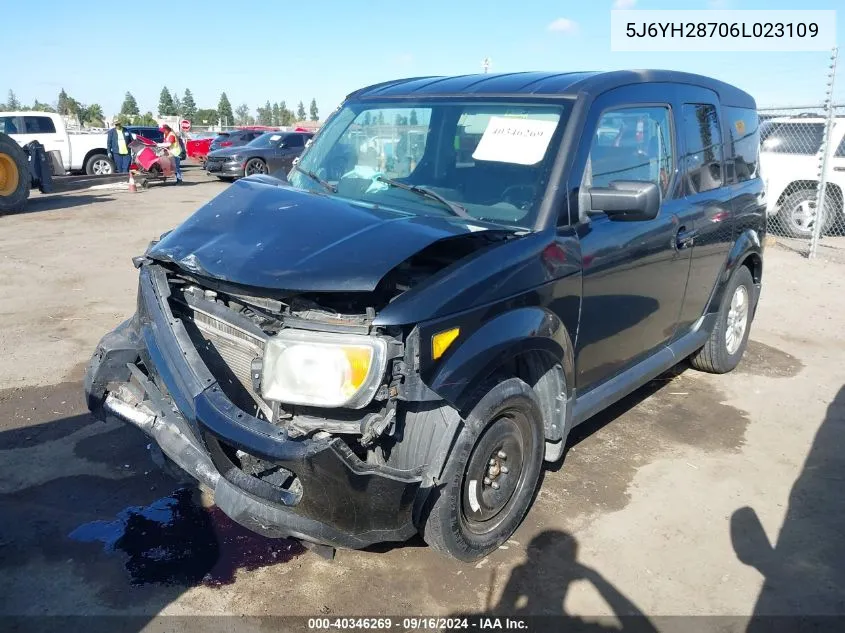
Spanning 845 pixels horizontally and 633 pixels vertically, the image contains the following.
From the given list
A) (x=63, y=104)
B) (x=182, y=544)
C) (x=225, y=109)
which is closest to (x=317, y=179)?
(x=182, y=544)

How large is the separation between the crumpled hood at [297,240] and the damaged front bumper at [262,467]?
37cm

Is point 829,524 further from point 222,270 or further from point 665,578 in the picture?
point 222,270

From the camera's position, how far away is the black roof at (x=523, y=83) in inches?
140

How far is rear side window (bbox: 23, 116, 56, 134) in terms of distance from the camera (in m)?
18.8

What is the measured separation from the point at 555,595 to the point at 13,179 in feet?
45.4

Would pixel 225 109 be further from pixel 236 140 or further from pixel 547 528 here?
pixel 547 528

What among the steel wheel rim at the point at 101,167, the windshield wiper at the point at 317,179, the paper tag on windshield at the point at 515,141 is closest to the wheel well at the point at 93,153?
the steel wheel rim at the point at 101,167

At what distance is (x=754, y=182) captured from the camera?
17.5 ft

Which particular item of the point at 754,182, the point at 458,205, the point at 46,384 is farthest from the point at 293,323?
the point at 754,182

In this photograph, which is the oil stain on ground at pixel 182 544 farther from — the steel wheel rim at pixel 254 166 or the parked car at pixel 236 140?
the parked car at pixel 236 140

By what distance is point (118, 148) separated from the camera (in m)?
21.1

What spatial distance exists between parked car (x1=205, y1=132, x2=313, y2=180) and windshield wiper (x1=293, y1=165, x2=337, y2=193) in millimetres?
15950

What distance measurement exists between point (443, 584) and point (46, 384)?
3.52 m

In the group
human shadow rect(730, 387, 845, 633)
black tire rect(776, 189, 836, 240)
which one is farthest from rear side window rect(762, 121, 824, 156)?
human shadow rect(730, 387, 845, 633)
